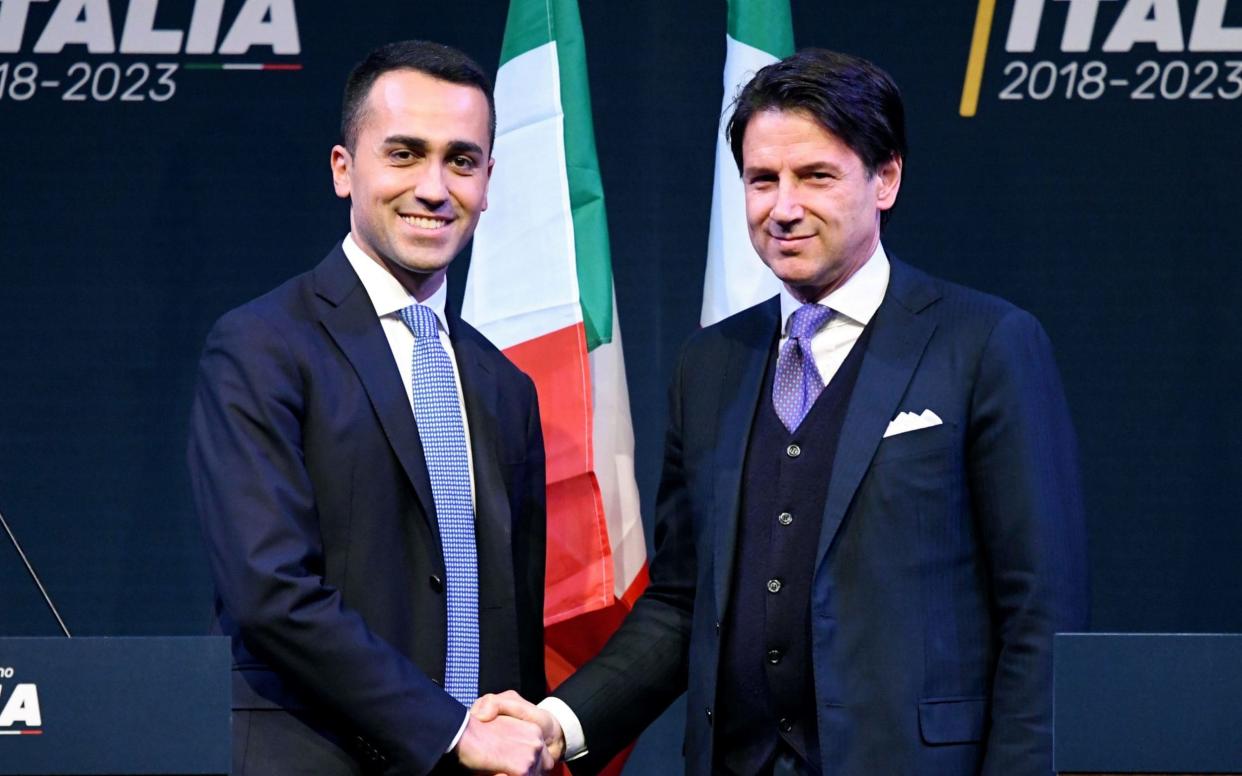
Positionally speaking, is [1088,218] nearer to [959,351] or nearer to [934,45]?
[934,45]

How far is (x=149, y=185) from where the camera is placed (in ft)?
12.9

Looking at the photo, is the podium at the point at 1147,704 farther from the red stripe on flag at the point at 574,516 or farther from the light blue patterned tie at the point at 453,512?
the red stripe on flag at the point at 574,516

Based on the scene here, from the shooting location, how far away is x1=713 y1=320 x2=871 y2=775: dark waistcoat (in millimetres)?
2303

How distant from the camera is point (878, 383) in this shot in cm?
232

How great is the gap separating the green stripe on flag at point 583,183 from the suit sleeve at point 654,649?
28.8 inches

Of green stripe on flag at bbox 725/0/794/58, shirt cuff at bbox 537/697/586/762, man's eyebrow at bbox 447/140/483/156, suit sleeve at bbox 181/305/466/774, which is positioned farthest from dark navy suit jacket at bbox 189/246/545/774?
green stripe on flag at bbox 725/0/794/58

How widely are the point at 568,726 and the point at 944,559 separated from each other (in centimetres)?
64

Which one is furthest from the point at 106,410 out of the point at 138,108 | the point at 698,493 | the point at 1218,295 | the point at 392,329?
the point at 1218,295

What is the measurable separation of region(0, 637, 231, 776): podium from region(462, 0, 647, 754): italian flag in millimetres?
1367

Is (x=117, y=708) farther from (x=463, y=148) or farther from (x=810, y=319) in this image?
(x=810, y=319)

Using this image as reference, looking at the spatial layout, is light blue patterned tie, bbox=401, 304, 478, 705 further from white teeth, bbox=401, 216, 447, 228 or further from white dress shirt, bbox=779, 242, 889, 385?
white dress shirt, bbox=779, 242, 889, 385

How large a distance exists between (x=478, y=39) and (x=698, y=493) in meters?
1.80

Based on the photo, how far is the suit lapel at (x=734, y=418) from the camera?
7.75 feet

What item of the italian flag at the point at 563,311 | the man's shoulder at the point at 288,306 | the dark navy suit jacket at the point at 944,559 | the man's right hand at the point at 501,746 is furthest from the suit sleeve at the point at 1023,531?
the italian flag at the point at 563,311
